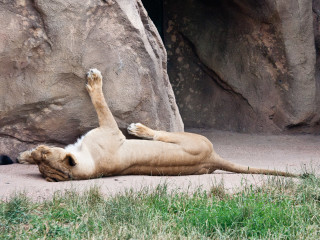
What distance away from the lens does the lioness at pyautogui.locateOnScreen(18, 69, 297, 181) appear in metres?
4.73

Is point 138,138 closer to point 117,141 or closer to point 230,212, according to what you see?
point 117,141

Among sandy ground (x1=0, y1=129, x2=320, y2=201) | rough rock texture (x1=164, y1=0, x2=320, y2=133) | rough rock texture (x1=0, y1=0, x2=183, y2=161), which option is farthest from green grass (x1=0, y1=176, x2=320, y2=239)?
rough rock texture (x1=164, y1=0, x2=320, y2=133)

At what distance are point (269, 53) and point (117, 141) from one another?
430cm

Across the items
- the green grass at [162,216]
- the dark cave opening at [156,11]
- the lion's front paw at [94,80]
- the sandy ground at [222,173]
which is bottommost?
the green grass at [162,216]

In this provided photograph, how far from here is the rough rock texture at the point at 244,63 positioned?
8484 millimetres

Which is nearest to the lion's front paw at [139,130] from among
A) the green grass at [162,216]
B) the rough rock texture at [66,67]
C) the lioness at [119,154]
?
the lioness at [119,154]

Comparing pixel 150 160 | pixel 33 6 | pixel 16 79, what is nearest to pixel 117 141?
pixel 150 160

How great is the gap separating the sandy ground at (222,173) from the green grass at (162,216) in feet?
0.79

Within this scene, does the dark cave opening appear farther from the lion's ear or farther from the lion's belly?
the lion's ear

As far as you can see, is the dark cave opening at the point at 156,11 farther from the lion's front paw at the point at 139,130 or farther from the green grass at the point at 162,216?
the green grass at the point at 162,216

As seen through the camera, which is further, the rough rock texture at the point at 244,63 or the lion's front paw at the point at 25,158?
the rough rock texture at the point at 244,63

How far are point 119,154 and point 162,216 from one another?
146 cm

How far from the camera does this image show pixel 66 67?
17.4 feet

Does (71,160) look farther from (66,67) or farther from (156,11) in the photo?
(156,11)
